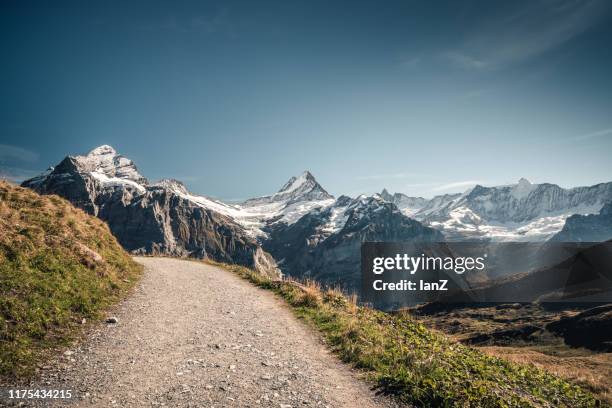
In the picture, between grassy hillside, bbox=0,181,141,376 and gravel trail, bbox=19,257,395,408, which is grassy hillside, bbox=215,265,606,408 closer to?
gravel trail, bbox=19,257,395,408

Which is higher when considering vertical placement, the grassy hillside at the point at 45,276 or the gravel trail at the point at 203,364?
the grassy hillside at the point at 45,276

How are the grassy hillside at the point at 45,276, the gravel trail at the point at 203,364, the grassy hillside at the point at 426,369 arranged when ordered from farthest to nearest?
the grassy hillside at the point at 45,276 → the grassy hillside at the point at 426,369 → the gravel trail at the point at 203,364

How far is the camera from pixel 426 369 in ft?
35.7

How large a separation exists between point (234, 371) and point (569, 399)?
11.9 m

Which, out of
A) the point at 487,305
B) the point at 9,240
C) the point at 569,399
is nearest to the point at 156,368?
the point at 9,240

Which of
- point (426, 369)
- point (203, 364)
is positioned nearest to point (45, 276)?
point (203, 364)

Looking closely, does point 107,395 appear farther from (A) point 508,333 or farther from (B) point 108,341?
(A) point 508,333

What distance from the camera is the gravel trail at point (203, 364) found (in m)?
9.13

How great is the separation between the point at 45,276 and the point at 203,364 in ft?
29.7

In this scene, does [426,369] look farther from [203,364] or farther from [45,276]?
[45,276]

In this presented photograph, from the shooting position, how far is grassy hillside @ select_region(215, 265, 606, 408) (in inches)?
379

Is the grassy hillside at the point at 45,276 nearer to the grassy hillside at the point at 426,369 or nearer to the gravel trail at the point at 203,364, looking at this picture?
the gravel trail at the point at 203,364

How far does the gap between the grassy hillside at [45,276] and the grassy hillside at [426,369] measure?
993 centimetres

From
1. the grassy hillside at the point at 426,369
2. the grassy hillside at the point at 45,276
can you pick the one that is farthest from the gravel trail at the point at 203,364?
the grassy hillside at the point at 45,276
